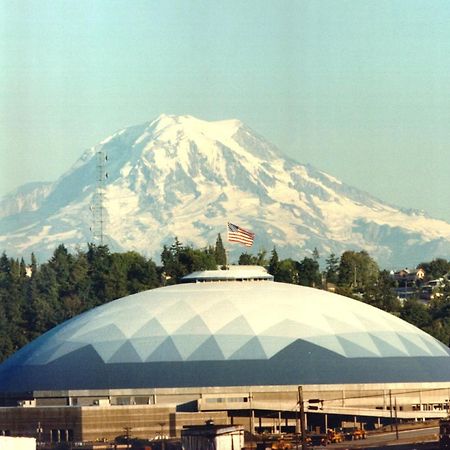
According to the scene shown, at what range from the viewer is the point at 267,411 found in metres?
161

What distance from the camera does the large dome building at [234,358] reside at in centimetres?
16438

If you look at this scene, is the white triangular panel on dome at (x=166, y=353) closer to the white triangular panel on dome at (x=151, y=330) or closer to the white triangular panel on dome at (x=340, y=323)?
the white triangular panel on dome at (x=151, y=330)

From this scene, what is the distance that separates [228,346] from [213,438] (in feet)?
178

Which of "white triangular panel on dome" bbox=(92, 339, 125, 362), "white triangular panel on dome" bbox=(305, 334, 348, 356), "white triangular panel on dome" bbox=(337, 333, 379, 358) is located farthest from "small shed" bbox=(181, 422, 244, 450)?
"white triangular panel on dome" bbox=(92, 339, 125, 362)

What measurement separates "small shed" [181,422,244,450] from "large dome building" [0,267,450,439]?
42260mm

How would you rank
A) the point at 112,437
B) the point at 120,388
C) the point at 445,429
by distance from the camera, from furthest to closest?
the point at 120,388
the point at 112,437
the point at 445,429

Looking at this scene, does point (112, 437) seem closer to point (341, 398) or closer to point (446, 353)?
point (341, 398)

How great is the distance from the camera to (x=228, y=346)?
169 meters

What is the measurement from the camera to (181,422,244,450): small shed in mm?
114750

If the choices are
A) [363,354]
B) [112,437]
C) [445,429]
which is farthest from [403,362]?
[445,429]

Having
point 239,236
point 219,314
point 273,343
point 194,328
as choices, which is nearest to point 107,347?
point 194,328

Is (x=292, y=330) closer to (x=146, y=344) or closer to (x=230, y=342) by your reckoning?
(x=230, y=342)

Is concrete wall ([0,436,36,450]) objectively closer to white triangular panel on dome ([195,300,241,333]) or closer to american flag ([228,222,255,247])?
white triangular panel on dome ([195,300,241,333])

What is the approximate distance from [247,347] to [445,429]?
43080 millimetres
